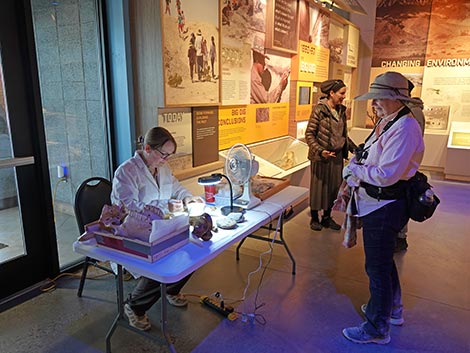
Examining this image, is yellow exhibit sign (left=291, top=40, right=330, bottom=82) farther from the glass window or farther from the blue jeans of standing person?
the blue jeans of standing person

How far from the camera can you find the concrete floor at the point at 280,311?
7.77ft

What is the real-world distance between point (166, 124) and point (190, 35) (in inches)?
31.7

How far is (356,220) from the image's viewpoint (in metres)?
2.53

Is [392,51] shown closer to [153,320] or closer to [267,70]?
[267,70]

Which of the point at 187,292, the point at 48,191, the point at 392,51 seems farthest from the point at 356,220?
the point at 392,51

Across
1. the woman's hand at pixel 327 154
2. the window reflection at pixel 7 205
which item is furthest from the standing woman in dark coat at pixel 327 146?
the window reflection at pixel 7 205

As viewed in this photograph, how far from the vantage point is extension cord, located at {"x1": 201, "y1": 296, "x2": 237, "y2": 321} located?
104 inches

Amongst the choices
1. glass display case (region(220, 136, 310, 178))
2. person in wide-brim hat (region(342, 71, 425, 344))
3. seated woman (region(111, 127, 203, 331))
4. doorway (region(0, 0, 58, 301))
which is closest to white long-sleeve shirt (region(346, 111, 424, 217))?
person in wide-brim hat (region(342, 71, 425, 344))

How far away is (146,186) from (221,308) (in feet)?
3.32

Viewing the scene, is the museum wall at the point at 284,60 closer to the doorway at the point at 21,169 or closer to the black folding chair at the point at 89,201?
the black folding chair at the point at 89,201

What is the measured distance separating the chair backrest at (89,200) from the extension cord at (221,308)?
3.34 feet

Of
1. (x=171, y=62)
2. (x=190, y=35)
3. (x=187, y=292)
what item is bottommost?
(x=187, y=292)

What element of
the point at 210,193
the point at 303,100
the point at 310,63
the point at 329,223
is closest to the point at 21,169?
the point at 210,193

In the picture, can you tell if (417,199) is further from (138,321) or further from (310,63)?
(310,63)
